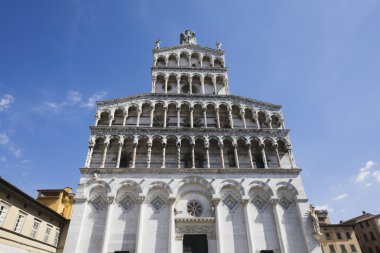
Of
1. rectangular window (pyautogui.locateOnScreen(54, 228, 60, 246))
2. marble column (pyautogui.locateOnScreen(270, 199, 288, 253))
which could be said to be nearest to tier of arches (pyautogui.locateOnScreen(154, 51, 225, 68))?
marble column (pyautogui.locateOnScreen(270, 199, 288, 253))

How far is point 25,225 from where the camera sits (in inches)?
744

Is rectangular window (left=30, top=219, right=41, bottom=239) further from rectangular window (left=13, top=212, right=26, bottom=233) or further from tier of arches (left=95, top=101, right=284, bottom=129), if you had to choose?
tier of arches (left=95, top=101, right=284, bottom=129)

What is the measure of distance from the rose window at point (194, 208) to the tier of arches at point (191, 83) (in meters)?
12.2

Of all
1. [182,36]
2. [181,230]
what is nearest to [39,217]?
[181,230]

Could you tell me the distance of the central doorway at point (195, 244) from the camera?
18.5 metres

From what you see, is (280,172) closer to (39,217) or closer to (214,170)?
(214,170)

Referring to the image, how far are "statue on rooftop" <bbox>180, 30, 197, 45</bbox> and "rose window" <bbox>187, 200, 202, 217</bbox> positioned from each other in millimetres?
22986

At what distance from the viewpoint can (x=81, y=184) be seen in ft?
66.0

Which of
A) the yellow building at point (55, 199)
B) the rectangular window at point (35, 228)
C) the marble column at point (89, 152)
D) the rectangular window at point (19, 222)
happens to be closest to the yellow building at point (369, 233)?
the marble column at point (89, 152)

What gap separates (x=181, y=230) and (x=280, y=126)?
1384 cm

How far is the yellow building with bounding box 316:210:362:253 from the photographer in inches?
1660

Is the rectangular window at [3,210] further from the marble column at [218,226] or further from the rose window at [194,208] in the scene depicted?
the marble column at [218,226]

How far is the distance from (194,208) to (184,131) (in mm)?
6716

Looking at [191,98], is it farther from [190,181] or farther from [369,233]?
[369,233]
